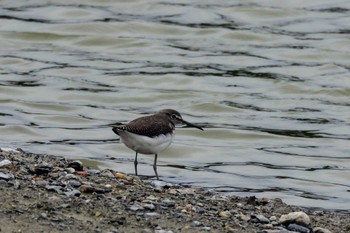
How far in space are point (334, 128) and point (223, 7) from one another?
7.35 metres

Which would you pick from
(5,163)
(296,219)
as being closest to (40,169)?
(5,163)

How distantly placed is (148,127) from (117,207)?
2.68 metres

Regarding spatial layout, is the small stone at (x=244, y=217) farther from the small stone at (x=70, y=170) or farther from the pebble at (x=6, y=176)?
the pebble at (x=6, y=176)

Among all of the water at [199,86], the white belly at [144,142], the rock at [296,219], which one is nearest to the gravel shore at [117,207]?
the rock at [296,219]

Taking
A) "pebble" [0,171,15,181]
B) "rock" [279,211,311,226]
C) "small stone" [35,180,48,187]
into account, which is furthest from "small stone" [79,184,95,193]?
"rock" [279,211,311,226]

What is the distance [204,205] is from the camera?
963 cm

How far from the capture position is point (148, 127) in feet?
37.6

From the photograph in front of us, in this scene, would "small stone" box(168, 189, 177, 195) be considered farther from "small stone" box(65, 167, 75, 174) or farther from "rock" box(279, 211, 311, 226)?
"rock" box(279, 211, 311, 226)

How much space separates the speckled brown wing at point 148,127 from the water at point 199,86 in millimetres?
1374

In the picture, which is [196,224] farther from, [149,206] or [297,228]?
[297,228]

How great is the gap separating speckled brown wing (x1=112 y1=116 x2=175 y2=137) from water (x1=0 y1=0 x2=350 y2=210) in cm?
137

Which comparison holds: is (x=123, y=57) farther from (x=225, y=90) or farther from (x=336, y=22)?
(x=336, y=22)

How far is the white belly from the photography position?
11297 millimetres

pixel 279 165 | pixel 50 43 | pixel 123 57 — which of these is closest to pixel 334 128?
pixel 279 165
